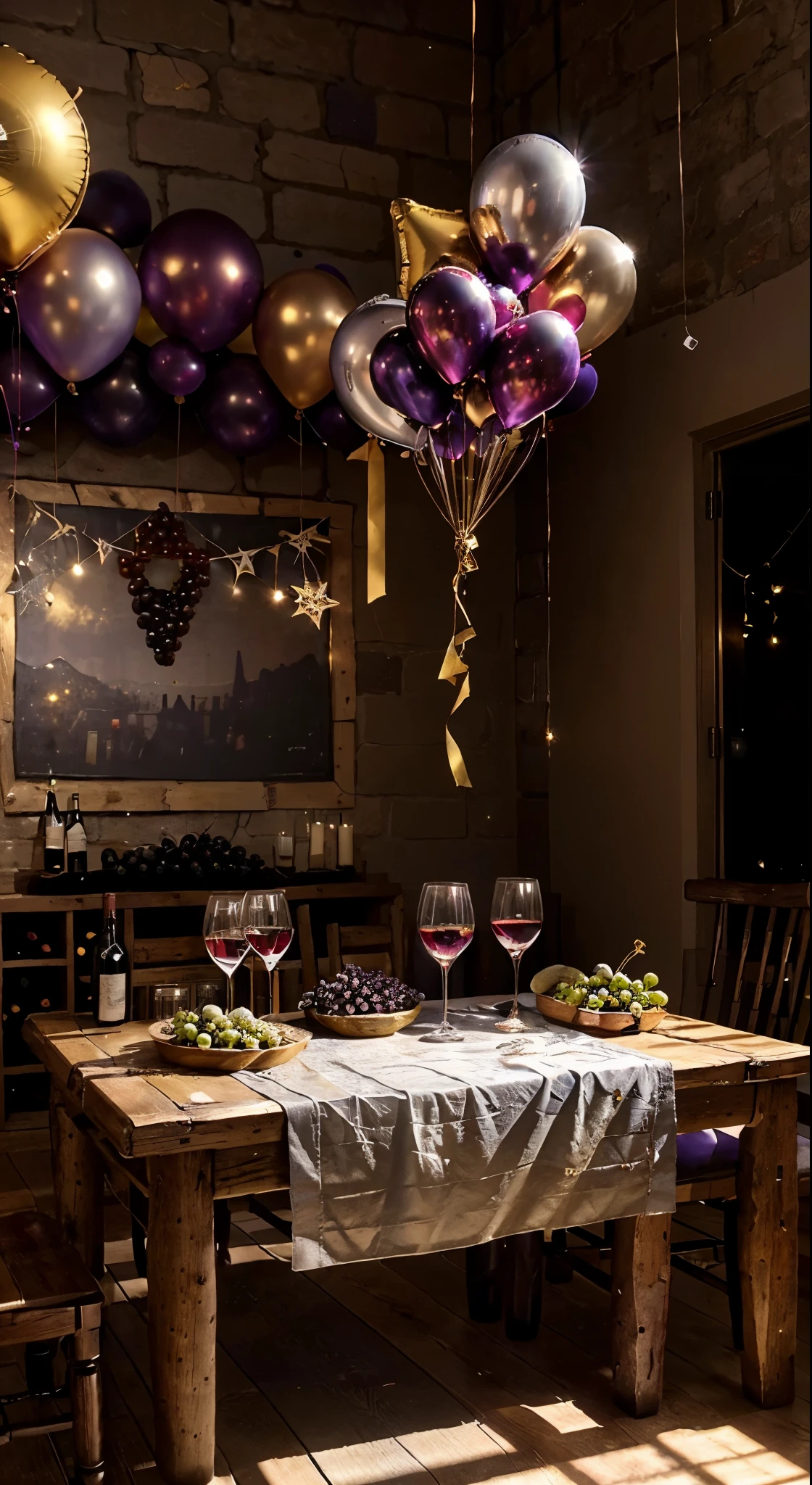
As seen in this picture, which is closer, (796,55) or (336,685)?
(796,55)

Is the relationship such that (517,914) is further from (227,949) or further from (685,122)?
(685,122)

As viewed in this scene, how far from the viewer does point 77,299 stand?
3.69 m

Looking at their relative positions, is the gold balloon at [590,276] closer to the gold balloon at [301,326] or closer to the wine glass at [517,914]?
the gold balloon at [301,326]

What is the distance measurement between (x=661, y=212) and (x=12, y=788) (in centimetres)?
310

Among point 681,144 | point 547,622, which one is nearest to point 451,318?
point 681,144

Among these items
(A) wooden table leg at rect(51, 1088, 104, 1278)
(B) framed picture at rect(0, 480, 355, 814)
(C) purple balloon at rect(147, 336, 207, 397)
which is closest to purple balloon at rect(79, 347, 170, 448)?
(C) purple balloon at rect(147, 336, 207, 397)

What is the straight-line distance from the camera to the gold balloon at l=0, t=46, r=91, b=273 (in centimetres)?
318

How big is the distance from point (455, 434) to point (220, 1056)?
1568mm

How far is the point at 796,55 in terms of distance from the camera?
3.77 meters

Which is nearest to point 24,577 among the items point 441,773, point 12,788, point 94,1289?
point 12,788

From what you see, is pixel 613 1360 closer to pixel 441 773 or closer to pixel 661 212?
pixel 441 773

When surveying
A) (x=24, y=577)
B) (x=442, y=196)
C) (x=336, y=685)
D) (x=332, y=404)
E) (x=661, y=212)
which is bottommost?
(x=336, y=685)

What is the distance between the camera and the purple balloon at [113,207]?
3920 mm

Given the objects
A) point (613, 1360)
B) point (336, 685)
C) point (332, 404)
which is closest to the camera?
point (613, 1360)
